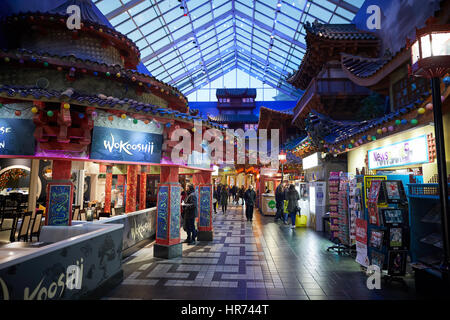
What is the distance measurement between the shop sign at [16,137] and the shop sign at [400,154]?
29.2ft

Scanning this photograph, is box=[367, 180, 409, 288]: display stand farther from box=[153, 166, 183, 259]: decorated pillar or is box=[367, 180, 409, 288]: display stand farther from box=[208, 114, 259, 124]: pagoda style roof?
box=[208, 114, 259, 124]: pagoda style roof

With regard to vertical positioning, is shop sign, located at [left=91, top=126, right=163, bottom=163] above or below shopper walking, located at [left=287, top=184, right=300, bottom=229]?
above

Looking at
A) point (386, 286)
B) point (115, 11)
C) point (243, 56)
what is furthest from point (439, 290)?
point (243, 56)

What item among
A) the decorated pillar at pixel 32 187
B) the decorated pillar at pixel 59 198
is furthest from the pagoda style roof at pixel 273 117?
the decorated pillar at pixel 59 198

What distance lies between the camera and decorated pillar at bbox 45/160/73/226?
17.5 feet

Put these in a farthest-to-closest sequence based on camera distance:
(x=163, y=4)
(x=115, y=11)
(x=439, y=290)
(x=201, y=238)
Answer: (x=163, y=4) < (x=115, y=11) < (x=201, y=238) < (x=439, y=290)

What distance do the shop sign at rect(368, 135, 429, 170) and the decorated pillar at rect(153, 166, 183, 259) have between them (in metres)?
6.43

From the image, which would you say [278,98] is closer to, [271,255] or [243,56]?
[243,56]

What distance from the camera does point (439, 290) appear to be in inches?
166

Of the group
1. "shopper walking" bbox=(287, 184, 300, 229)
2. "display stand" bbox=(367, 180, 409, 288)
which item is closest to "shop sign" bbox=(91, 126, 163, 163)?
"display stand" bbox=(367, 180, 409, 288)

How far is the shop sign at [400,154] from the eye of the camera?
20.9ft

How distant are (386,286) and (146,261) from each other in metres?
5.60

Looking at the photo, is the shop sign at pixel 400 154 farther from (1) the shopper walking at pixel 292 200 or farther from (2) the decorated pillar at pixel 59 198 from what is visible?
(2) the decorated pillar at pixel 59 198

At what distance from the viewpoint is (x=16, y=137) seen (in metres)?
5.04
